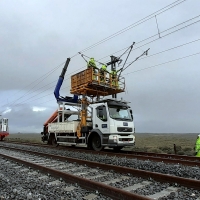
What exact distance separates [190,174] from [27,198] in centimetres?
458

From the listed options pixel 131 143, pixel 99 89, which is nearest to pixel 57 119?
pixel 99 89

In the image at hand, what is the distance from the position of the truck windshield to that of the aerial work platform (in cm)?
252

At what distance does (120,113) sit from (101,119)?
1.21 m

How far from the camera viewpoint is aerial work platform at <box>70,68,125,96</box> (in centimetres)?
1479

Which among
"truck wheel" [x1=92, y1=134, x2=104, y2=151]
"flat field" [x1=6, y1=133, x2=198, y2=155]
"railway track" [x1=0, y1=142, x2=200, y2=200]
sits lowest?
"railway track" [x1=0, y1=142, x2=200, y2=200]

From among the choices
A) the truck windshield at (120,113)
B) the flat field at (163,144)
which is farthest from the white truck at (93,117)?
the flat field at (163,144)

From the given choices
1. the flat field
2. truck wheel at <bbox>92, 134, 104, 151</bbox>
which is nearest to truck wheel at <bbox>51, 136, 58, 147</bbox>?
truck wheel at <bbox>92, 134, 104, 151</bbox>

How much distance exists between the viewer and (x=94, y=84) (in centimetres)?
1477

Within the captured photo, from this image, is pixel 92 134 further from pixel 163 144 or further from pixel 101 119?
pixel 163 144

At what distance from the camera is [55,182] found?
6.05 metres

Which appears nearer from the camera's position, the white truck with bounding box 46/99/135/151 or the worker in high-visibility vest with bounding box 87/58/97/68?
the white truck with bounding box 46/99/135/151

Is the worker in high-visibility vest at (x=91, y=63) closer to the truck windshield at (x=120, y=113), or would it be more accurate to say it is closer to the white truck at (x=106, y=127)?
the white truck at (x=106, y=127)

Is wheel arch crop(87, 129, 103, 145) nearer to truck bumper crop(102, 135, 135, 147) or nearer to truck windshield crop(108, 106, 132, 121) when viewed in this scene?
truck bumper crop(102, 135, 135, 147)

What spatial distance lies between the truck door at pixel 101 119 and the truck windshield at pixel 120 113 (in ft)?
1.22
